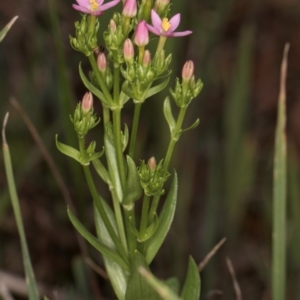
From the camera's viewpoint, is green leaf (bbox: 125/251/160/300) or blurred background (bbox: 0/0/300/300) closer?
green leaf (bbox: 125/251/160/300)

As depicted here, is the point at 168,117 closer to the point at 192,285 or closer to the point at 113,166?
the point at 113,166

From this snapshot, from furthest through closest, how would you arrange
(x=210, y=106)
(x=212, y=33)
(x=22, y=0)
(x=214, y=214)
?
1. (x=210, y=106)
2. (x=22, y=0)
3. (x=212, y=33)
4. (x=214, y=214)

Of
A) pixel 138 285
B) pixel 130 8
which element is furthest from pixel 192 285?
pixel 130 8

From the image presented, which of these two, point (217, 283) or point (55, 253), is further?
point (55, 253)

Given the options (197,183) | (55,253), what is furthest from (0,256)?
(197,183)

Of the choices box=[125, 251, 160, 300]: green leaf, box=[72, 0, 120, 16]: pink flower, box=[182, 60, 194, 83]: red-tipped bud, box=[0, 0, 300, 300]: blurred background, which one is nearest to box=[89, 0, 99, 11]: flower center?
box=[72, 0, 120, 16]: pink flower

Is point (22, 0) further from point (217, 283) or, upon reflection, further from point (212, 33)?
point (217, 283)

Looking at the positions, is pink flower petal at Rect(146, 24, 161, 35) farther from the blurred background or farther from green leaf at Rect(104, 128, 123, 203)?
the blurred background
